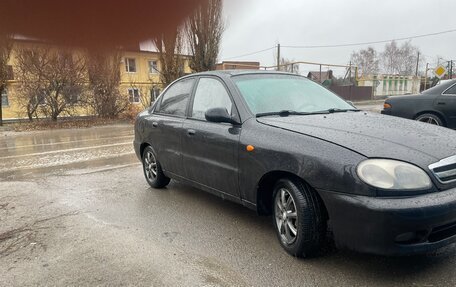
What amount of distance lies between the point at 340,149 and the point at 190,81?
258 cm

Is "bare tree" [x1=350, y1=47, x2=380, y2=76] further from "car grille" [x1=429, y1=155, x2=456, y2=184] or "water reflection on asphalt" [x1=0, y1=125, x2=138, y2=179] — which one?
"water reflection on asphalt" [x1=0, y1=125, x2=138, y2=179]

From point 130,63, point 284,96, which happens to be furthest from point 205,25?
point 284,96

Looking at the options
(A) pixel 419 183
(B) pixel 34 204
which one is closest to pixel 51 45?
(A) pixel 419 183

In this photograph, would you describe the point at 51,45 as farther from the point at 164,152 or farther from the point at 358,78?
the point at 358,78

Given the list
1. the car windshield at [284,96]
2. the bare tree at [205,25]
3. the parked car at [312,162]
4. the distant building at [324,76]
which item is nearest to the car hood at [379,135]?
the parked car at [312,162]

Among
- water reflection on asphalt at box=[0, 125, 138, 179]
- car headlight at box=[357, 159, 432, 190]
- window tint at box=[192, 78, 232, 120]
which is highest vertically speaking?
window tint at box=[192, 78, 232, 120]

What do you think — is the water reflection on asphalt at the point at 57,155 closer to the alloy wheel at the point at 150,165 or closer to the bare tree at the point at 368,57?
the alloy wheel at the point at 150,165

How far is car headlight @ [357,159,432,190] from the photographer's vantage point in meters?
2.57

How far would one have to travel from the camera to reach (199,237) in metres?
3.68

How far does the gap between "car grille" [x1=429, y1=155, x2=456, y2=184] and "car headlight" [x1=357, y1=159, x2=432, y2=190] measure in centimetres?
11

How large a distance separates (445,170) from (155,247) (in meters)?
2.45

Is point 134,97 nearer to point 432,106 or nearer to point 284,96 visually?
point 432,106

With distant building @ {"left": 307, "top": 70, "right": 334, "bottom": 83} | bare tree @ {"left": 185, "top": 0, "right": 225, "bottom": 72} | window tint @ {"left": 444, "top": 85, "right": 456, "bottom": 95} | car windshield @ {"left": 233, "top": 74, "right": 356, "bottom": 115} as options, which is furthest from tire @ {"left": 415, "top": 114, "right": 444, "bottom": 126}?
distant building @ {"left": 307, "top": 70, "right": 334, "bottom": 83}

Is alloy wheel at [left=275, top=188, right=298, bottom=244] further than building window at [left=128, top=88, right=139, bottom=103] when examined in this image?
No
